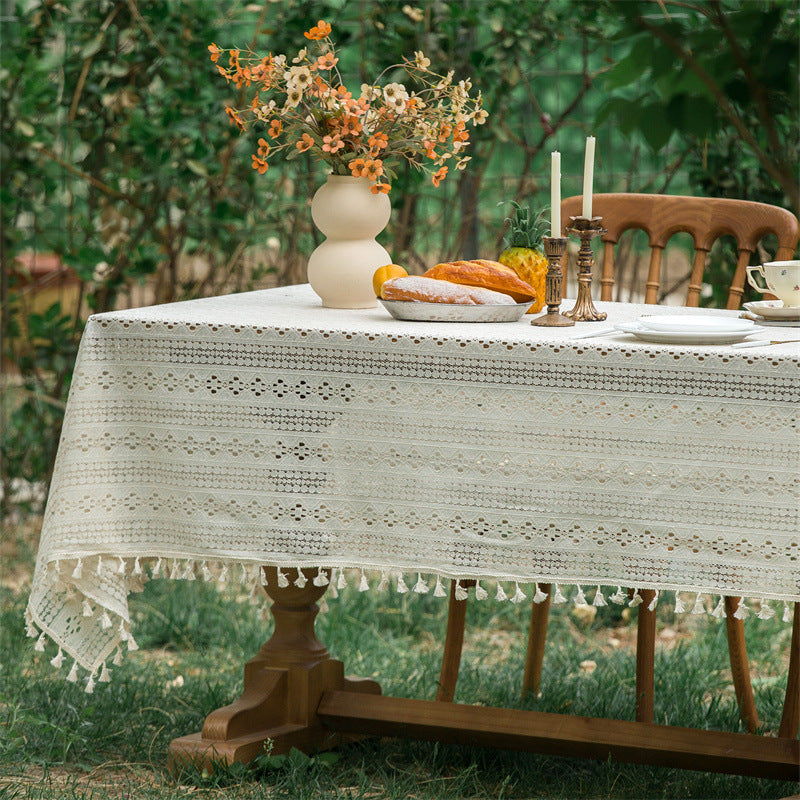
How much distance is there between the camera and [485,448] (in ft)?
5.94

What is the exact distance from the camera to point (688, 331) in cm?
177

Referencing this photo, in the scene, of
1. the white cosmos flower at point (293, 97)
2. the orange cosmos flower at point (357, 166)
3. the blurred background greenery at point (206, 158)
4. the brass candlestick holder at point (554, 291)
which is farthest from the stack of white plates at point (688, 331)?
the blurred background greenery at point (206, 158)

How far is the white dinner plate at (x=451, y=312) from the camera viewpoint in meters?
1.95

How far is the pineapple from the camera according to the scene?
212cm

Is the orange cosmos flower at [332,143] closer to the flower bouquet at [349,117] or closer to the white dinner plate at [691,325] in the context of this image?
the flower bouquet at [349,117]

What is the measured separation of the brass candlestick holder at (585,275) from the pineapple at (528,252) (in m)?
0.09

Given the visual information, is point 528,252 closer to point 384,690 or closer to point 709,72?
point 384,690

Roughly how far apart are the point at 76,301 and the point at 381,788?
2456mm

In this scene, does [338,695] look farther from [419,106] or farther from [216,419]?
[419,106]

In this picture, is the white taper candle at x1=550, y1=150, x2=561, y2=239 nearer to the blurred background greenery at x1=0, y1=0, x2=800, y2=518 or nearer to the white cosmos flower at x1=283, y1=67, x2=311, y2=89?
the white cosmos flower at x1=283, y1=67, x2=311, y2=89

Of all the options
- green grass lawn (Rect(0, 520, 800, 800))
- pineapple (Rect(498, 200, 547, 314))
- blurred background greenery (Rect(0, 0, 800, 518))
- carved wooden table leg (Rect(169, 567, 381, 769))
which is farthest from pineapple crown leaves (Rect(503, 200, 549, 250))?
blurred background greenery (Rect(0, 0, 800, 518))

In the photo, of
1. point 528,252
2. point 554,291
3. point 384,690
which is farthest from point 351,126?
point 384,690

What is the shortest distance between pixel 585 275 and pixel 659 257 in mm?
575

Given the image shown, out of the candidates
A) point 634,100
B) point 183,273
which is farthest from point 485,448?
point 183,273
